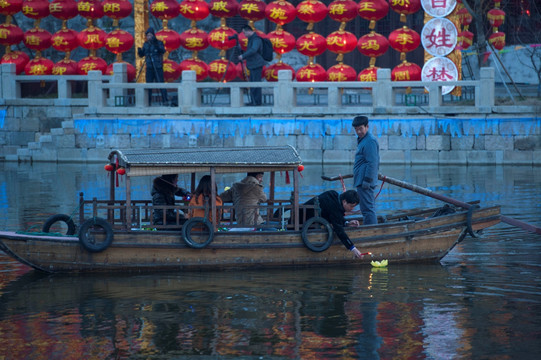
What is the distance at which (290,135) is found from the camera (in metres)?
22.6

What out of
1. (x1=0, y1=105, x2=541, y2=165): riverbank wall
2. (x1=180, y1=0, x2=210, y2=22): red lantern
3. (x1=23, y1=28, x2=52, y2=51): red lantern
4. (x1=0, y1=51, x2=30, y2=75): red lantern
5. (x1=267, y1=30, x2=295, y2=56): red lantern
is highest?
(x1=180, y1=0, x2=210, y2=22): red lantern

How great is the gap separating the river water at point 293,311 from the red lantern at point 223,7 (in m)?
12.6

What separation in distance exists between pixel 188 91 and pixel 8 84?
16.5ft

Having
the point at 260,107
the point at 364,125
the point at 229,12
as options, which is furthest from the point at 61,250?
the point at 229,12

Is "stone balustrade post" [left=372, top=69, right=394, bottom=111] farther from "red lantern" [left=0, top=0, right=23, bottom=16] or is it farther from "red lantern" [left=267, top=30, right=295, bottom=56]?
"red lantern" [left=0, top=0, right=23, bottom=16]

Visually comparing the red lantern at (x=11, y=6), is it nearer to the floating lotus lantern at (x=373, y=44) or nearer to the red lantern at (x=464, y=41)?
the floating lotus lantern at (x=373, y=44)

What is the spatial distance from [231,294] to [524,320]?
10.0 feet

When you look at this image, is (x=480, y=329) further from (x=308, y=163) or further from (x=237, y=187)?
(x=308, y=163)

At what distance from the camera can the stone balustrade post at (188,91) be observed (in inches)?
890

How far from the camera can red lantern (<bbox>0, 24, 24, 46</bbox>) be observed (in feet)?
80.9

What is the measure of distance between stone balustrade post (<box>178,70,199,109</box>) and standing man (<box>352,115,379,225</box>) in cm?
1166

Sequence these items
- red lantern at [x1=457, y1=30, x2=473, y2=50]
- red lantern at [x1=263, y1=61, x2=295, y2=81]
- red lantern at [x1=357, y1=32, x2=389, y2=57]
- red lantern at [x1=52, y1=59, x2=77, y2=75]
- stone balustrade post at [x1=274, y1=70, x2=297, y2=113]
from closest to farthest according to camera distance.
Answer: stone balustrade post at [x1=274, y1=70, x2=297, y2=113]
red lantern at [x1=457, y1=30, x2=473, y2=50]
red lantern at [x1=357, y1=32, x2=389, y2=57]
red lantern at [x1=263, y1=61, x2=295, y2=81]
red lantern at [x1=52, y1=59, x2=77, y2=75]

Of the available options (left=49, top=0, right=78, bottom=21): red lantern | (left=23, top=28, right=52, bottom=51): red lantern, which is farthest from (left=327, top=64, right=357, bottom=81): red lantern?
(left=23, top=28, right=52, bottom=51): red lantern

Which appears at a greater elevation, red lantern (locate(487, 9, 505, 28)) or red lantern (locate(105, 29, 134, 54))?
red lantern (locate(487, 9, 505, 28))
